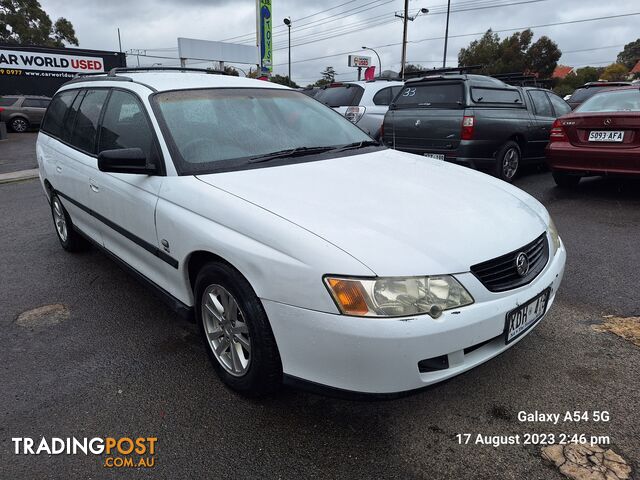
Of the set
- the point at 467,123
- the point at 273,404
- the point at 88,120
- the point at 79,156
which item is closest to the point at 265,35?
the point at 467,123

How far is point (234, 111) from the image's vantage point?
306cm

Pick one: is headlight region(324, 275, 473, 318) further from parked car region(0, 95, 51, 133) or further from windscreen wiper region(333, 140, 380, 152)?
parked car region(0, 95, 51, 133)

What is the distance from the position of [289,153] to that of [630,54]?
8789cm

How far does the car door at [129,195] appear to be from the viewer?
2.78 meters

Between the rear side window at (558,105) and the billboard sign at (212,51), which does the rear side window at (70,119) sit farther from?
the billboard sign at (212,51)

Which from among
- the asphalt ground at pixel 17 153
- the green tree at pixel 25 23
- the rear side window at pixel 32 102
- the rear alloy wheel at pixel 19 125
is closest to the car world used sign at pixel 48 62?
the rear side window at pixel 32 102

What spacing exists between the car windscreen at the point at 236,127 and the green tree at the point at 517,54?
5061 centimetres

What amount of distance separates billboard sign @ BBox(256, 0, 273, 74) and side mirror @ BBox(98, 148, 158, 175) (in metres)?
20.2

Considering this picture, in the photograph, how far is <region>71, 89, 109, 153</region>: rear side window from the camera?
11.8ft

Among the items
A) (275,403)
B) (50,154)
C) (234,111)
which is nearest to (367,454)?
(275,403)

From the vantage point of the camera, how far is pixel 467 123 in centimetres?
652

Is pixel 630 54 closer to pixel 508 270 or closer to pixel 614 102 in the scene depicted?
pixel 614 102

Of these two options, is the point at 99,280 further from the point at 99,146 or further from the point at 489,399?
the point at 489,399

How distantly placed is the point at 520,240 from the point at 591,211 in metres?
4.31
